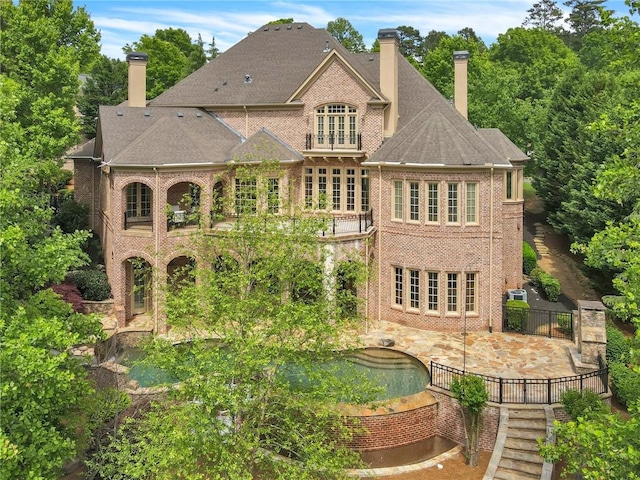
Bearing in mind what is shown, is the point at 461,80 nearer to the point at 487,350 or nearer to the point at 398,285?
the point at 398,285

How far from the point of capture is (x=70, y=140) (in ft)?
86.1

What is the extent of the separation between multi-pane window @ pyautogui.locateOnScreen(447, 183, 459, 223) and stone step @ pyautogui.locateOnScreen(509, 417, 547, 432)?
32.4 ft

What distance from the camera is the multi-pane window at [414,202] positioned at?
24547 millimetres

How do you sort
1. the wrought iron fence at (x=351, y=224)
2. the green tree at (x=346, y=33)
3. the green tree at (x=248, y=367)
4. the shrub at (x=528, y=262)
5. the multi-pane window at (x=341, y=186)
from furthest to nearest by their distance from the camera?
the green tree at (x=346, y=33), the shrub at (x=528, y=262), the multi-pane window at (x=341, y=186), the wrought iron fence at (x=351, y=224), the green tree at (x=248, y=367)

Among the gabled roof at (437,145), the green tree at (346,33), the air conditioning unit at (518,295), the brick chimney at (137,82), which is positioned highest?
the green tree at (346,33)

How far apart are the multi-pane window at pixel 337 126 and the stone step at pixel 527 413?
1524 cm

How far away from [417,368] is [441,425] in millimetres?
2991

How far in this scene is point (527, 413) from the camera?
1662 centimetres

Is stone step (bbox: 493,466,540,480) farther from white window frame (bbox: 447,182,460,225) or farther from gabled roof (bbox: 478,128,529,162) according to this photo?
gabled roof (bbox: 478,128,529,162)

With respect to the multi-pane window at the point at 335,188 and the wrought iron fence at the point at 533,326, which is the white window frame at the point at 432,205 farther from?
the multi-pane window at the point at 335,188

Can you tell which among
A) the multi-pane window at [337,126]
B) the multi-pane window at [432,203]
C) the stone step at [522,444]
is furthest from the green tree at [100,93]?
the stone step at [522,444]

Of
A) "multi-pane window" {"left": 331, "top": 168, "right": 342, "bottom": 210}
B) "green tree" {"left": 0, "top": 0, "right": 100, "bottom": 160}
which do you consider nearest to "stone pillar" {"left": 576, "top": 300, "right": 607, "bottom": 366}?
"multi-pane window" {"left": 331, "top": 168, "right": 342, "bottom": 210}

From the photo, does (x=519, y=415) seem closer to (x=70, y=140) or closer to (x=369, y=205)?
(x=369, y=205)

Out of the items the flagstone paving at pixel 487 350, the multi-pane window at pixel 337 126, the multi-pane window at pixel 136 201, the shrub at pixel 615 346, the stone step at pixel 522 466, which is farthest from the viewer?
the multi-pane window at pixel 337 126
